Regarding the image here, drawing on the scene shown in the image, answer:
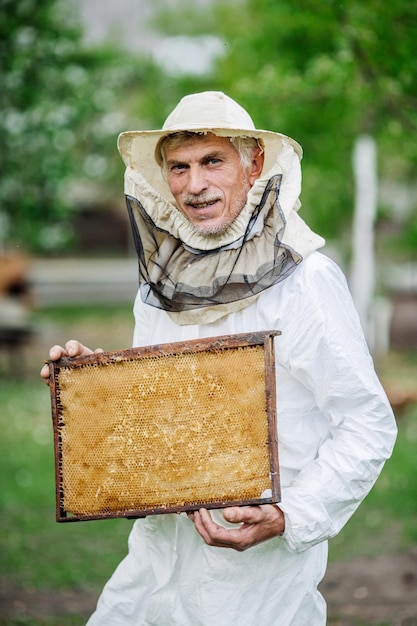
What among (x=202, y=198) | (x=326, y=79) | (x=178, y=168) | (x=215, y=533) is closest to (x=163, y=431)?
(x=215, y=533)

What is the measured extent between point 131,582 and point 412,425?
6.24 m

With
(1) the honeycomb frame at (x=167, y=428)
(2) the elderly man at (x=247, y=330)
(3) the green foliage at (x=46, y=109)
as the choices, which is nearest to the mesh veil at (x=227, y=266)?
(2) the elderly man at (x=247, y=330)

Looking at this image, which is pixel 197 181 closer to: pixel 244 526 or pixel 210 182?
pixel 210 182

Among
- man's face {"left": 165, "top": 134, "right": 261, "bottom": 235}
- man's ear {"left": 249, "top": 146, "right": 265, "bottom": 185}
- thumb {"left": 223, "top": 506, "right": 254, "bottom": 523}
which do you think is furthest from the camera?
man's ear {"left": 249, "top": 146, "right": 265, "bottom": 185}

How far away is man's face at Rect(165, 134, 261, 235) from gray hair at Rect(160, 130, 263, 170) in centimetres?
1

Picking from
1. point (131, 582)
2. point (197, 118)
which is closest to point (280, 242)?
point (197, 118)

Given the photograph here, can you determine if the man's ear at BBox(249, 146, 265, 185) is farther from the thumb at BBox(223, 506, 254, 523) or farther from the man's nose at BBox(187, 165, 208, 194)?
the thumb at BBox(223, 506, 254, 523)

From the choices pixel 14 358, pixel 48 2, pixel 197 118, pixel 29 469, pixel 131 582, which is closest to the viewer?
pixel 197 118

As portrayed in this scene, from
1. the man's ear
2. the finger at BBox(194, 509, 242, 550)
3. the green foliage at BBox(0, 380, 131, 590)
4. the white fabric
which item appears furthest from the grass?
the man's ear

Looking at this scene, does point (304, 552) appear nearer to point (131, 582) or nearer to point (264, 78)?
point (131, 582)

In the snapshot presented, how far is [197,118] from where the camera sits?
2711 mm

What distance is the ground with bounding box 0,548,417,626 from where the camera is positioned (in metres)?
4.90

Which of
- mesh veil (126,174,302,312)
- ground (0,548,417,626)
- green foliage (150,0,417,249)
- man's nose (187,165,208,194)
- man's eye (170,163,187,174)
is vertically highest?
green foliage (150,0,417,249)

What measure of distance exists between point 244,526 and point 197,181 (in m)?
1.03
